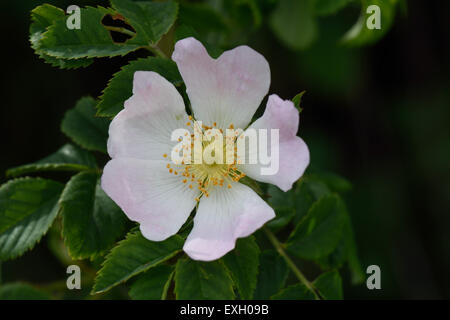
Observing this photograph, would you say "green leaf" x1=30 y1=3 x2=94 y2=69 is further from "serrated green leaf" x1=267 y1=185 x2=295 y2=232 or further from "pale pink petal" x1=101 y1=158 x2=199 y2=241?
"serrated green leaf" x1=267 y1=185 x2=295 y2=232

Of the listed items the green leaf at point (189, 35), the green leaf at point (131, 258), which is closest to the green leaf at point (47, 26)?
the green leaf at point (189, 35)

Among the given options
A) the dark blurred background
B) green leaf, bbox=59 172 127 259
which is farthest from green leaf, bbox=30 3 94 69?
the dark blurred background

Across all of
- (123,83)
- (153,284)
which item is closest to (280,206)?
(153,284)

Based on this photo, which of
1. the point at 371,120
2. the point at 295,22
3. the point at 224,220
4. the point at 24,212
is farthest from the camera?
the point at 371,120

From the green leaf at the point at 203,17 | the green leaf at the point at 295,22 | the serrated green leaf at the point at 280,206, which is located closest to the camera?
the serrated green leaf at the point at 280,206

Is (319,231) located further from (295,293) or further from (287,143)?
(287,143)

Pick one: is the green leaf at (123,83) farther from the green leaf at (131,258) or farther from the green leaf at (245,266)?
the green leaf at (245,266)

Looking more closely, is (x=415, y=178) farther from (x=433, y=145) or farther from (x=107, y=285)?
(x=107, y=285)
